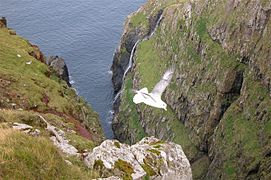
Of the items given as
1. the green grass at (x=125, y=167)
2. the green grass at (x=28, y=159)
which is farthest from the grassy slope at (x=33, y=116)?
the green grass at (x=125, y=167)

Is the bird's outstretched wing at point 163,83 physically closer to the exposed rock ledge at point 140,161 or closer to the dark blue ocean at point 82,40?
the dark blue ocean at point 82,40

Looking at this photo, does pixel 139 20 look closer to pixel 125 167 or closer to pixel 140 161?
pixel 140 161

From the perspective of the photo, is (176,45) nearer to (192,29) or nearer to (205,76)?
(192,29)

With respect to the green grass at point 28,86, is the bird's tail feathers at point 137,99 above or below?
below

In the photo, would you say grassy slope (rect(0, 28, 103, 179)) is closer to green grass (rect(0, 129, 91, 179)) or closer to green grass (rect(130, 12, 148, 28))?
Answer: green grass (rect(0, 129, 91, 179))

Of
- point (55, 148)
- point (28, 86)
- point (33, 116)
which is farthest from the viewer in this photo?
point (28, 86)

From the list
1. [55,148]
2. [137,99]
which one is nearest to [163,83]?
[137,99]
